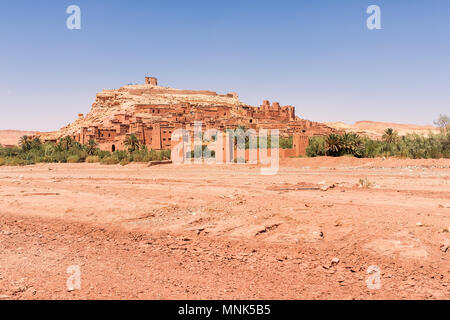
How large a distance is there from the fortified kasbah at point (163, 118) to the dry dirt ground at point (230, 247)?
1962 centimetres

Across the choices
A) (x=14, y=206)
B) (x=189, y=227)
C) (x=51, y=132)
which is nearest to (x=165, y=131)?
(x=51, y=132)

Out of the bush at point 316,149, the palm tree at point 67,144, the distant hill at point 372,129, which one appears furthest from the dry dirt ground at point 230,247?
the distant hill at point 372,129

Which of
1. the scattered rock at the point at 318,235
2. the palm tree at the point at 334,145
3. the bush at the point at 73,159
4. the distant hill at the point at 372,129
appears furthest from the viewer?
the distant hill at the point at 372,129

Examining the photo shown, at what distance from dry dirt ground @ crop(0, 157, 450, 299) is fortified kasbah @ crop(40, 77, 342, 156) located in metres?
19.6

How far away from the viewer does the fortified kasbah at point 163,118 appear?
167ft

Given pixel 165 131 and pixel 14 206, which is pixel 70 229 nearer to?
pixel 14 206

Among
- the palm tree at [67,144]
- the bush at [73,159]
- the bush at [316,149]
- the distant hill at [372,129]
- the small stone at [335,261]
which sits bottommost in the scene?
the small stone at [335,261]

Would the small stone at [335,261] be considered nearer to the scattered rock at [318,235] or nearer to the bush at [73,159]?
the scattered rock at [318,235]

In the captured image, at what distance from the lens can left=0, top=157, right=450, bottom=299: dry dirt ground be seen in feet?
12.8

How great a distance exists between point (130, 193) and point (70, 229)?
3.76m

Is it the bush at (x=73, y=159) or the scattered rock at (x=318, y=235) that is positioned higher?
the bush at (x=73, y=159)

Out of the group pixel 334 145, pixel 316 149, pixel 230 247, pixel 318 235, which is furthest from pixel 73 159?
pixel 318 235

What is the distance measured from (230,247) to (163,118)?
61.7m

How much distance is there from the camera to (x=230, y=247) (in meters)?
5.32
